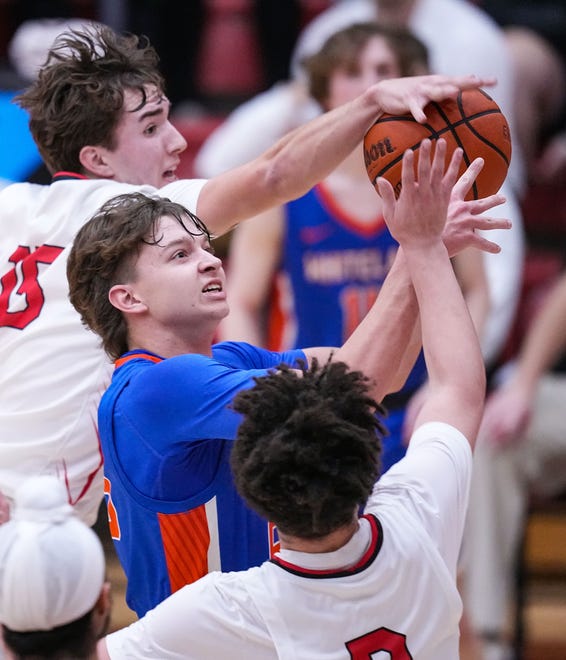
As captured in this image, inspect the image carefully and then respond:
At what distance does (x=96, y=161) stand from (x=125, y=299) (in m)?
0.73

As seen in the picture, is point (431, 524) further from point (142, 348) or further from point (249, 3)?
point (249, 3)

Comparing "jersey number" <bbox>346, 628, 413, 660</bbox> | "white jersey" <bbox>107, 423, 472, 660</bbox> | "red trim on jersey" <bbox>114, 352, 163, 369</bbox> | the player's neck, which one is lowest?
"jersey number" <bbox>346, 628, 413, 660</bbox>

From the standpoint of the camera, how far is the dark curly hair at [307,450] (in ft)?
8.71

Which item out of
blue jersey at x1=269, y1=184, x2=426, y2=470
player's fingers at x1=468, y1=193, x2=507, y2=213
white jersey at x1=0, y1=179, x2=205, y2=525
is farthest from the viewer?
blue jersey at x1=269, y1=184, x2=426, y2=470

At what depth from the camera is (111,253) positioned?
10.7 feet

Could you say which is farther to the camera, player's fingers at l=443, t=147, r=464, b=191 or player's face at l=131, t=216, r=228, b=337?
player's face at l=131, t=216, r=228, b=337

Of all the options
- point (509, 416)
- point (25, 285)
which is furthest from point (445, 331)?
point (509, 416)

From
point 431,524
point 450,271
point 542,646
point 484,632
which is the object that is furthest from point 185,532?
point 542,646

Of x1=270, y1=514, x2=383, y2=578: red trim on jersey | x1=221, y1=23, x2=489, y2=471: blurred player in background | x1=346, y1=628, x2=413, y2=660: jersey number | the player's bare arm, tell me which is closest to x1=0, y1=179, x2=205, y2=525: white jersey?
the player's bare arm

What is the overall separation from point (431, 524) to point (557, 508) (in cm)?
476

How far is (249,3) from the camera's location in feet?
28.3

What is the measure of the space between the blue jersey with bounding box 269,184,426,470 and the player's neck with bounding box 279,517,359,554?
302 centimetres

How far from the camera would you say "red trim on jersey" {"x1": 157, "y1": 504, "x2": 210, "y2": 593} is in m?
3.23

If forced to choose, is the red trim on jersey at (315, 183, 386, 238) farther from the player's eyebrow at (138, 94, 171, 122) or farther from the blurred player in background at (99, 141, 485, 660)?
the blurred player in background at (99, 141, 485, 660)
